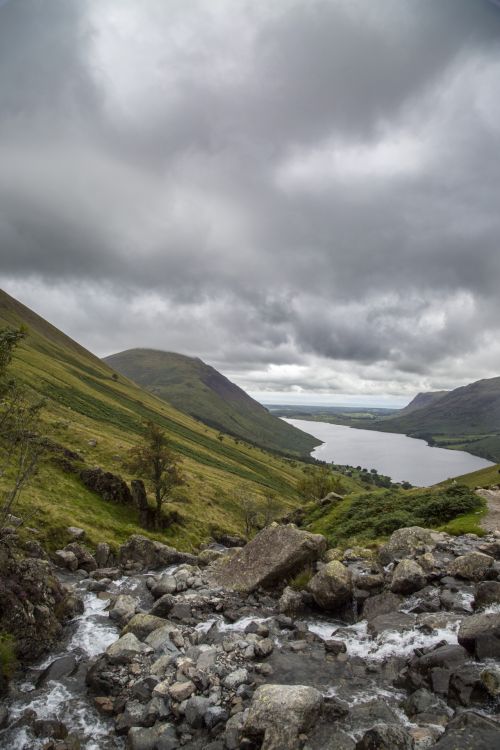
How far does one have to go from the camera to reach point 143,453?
5947cm

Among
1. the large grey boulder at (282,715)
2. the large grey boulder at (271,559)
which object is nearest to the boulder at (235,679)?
the large grey boulder at (282,715)

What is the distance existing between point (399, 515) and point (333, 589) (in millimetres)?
22935

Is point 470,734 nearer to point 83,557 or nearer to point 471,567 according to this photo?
point 471,567

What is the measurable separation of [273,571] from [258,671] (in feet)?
31.0

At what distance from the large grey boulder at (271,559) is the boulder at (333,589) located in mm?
3660

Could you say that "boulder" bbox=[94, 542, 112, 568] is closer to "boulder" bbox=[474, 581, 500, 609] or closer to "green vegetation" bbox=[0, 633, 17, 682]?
"green vegetation" bbox=[0, 633, 17, 682]

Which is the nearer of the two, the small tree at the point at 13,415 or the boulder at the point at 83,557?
the small tree at the point at 13,415

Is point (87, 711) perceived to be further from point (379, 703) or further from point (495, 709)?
point (495, 709)

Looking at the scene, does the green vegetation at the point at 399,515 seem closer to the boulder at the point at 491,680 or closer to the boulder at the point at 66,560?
the boulder at the point at 491,680

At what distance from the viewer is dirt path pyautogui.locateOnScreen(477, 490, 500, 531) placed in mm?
33281

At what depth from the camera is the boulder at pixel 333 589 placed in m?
20.8

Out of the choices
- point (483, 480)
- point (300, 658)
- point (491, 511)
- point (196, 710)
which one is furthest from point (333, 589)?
point (483, 480)

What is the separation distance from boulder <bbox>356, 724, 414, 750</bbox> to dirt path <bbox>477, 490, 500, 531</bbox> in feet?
89.8

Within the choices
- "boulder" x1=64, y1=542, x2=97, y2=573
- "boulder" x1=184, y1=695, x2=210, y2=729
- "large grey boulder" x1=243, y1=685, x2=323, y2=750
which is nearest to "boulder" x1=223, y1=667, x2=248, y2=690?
"boulder" x1=184, y1=695, x2=210, y2=729
